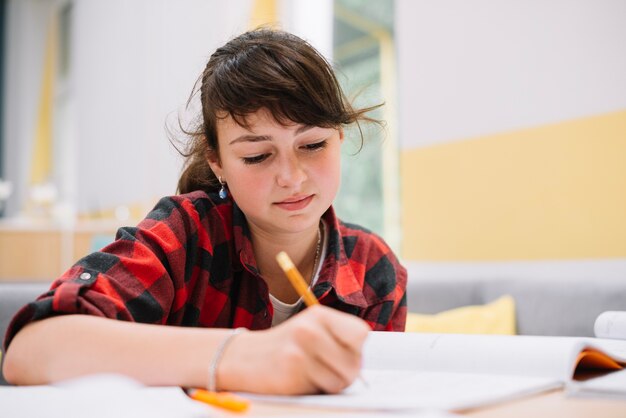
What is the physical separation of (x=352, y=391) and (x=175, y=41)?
13.5 feet

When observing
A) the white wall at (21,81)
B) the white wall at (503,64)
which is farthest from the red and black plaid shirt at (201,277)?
the white wall at (21,81)

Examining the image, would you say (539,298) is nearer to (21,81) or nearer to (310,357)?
(310,357)

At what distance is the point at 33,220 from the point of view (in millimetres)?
5180

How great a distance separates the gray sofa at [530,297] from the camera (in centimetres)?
160

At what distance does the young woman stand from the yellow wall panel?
2.59 ft

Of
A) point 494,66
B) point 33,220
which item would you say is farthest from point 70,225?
point 494,66

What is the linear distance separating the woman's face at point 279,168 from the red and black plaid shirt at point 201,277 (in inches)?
3.8

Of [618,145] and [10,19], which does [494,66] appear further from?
[10,19]

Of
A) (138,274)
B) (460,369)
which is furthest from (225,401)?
(138,274)

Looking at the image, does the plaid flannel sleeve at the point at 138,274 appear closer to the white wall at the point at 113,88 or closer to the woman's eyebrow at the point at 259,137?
the woman's eyebrow at the point at 259,137

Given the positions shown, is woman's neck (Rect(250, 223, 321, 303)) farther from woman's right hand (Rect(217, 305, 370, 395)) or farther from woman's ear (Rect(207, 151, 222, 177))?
woman's right hand (Rect(217, 305, 370, 395))

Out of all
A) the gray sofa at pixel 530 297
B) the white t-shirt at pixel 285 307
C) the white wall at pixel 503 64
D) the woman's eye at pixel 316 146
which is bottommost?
the gray sofa at pixel 530 297

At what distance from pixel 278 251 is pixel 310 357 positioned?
65 cm

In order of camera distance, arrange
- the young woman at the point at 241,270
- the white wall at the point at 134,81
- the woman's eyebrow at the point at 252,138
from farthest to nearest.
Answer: the white wall at the point at 134,81 → the woman's eyebrow at the point at 252,138 → the young woman at the point at 241,270
